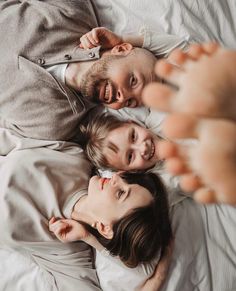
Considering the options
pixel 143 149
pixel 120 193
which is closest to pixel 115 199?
pixel 120 193

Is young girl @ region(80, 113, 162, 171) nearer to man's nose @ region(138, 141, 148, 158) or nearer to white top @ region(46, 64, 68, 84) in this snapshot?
man's nose @ region(138, 141, 148, 158)

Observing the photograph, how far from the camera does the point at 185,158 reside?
0.55 metres

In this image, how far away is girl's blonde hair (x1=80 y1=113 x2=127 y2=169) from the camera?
1.16 metres

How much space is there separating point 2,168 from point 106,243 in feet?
1.11

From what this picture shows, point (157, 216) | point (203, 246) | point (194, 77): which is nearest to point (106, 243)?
point (157, 216)

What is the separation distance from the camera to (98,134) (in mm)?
1165

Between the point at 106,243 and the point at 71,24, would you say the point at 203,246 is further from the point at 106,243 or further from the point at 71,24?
the point at 71,24

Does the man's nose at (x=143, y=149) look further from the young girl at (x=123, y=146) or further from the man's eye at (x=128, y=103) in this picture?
the man's eye at (x=128, y=103)

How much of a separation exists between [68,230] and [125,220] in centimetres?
18

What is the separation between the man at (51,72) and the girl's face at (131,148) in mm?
87

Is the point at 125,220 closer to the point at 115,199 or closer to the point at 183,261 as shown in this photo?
the point at 115,199

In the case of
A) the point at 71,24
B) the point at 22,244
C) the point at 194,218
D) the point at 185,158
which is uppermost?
the point at 185,158

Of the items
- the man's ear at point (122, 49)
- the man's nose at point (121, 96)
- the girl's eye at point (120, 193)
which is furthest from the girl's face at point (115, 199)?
the man's ear at point (122, 49)

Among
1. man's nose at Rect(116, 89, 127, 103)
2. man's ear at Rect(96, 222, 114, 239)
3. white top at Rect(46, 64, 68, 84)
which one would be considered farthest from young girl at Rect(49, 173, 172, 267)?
white top at Rect(46, 64, 68, 84)
